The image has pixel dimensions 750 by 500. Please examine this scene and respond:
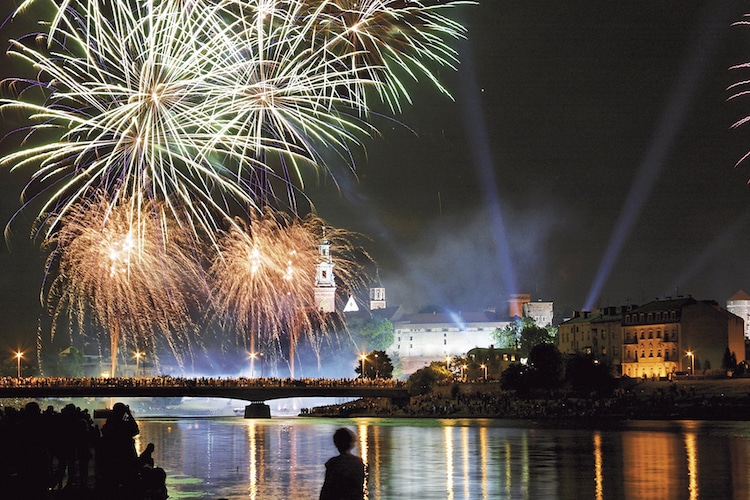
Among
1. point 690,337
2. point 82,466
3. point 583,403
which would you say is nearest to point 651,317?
point 690,337

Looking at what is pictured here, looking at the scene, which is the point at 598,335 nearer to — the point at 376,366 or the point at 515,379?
the point at 376,366

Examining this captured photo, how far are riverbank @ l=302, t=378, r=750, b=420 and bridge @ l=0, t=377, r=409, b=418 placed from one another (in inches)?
471

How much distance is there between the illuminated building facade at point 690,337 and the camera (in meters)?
153

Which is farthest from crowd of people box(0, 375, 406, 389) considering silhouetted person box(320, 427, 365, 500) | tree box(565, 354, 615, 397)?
silhouetted person box(320, 427, 365, 500)

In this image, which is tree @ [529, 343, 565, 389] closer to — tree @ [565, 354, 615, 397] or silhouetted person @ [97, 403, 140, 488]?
tree @ [565, 354, 615, 397]

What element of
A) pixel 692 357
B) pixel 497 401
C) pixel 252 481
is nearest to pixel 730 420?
pixel 497 401

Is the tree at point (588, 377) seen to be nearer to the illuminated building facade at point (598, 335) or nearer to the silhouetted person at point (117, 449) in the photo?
the illuminated building facade at point (598, 335)

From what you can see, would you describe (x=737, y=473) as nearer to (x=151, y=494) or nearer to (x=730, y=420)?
(x=151, y=494)

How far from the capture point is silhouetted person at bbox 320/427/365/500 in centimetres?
1764

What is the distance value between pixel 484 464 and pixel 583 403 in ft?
240

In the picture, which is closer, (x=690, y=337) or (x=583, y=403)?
(x=583, y=403)

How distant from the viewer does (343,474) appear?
17.6m

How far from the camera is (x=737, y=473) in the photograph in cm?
4188

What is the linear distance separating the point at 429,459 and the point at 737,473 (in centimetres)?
1611
